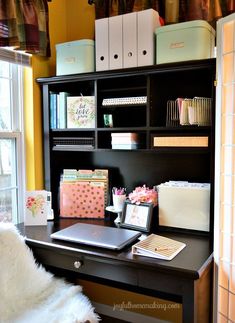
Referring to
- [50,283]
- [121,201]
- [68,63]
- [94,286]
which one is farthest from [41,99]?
[94,286]

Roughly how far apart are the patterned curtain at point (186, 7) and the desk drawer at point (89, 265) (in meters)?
1.53

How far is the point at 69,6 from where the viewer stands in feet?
8.09

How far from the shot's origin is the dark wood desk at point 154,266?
1.42 metres

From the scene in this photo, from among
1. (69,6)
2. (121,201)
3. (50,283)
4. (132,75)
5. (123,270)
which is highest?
(69,6)

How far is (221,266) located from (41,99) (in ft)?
5.32

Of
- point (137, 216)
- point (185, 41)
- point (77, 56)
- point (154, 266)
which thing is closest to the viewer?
point (154, 266)

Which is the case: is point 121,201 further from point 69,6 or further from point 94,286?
point 69,6

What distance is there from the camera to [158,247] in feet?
5.29

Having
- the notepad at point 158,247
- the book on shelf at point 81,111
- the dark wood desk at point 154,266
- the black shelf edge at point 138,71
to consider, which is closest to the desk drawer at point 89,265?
the dark wood desk at point 154,266

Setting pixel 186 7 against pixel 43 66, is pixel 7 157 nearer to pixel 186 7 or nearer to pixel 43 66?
pixel 43 66

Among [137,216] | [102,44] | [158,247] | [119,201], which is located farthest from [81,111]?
[158,247]

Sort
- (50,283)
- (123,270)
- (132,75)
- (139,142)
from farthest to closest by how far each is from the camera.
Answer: (139,142) < (132,75) < (50,283) < (123,270)

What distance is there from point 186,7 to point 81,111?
0.94m

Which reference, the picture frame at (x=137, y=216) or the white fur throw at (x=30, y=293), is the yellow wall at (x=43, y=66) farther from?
the picture frame at (x=137, y=216)
